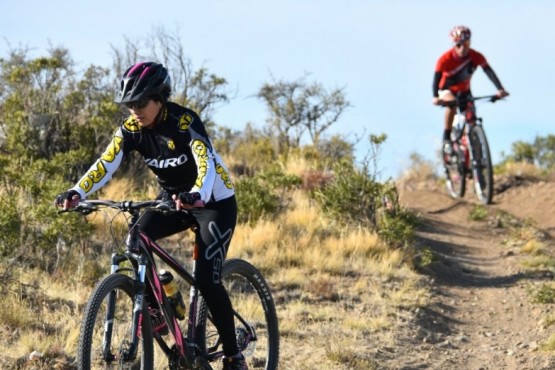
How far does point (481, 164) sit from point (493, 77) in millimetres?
1266

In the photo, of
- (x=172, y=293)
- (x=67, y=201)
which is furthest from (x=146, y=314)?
Answer: (x=67, y=201)

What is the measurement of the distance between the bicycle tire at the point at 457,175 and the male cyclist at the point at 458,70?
83cm

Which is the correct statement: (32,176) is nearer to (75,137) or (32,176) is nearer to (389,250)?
(75,137)

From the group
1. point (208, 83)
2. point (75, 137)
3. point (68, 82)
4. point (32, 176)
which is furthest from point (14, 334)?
point (208, 83)

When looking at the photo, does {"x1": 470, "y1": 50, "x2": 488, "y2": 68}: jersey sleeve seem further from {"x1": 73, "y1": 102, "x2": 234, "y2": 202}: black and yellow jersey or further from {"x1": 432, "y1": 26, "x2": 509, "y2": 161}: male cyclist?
{"x1": 73, "y1": 102, "x2": 234, "y2": 202}: black and yellow jersey

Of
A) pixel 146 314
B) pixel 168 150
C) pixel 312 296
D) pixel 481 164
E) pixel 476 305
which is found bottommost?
pixel 476 305

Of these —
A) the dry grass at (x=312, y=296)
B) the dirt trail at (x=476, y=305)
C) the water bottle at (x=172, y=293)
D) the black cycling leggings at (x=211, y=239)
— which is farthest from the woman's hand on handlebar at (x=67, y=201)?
the dirt trail at (x=476, y=305)

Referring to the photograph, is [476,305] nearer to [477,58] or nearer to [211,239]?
[477,58]

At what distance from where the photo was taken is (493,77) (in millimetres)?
12922

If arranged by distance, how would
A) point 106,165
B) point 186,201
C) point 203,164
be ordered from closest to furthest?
point 186,201 < point 203,164 < point 106,165

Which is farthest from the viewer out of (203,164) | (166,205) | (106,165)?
(106,165)

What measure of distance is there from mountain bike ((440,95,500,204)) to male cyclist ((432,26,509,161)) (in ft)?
0.37

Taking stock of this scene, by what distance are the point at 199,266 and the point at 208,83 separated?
1101 cm

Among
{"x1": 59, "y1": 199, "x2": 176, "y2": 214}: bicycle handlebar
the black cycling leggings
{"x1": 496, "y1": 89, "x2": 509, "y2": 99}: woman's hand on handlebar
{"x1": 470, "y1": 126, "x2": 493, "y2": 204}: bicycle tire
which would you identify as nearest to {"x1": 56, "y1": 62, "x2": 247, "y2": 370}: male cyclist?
the black cycling leggings
